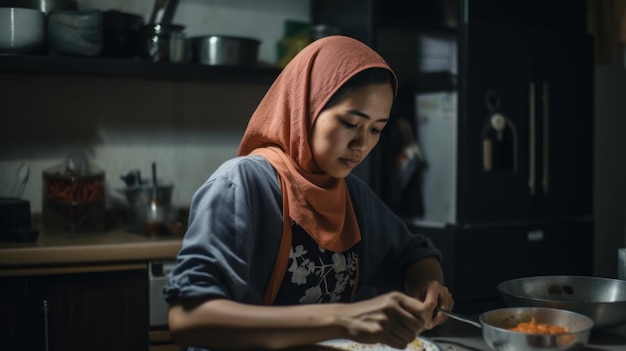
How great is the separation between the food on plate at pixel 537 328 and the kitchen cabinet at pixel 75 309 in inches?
58.7

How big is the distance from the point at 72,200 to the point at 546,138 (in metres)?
1.90

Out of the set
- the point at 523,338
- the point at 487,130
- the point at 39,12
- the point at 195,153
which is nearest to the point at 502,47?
the point at 487,130

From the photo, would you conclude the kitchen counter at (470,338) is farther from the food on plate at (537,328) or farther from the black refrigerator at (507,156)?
the black refrigerator at (507,156)

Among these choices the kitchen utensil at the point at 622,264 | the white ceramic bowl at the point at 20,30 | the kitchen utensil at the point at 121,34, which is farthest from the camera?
the kitchen utensil at the point at 121,34

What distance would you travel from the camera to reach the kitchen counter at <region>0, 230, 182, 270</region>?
2229 millimetres

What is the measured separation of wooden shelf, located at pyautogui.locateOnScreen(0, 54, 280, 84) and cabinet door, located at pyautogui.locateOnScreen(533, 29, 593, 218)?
1.13 meters

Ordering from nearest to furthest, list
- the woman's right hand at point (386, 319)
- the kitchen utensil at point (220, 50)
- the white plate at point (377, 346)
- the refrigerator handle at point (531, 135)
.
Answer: the woman's right hand at point (386, 319), the white plate at point (377, 346), the kitchen utensil at point (220, 50), the refrigerator handle at point (531, 135)

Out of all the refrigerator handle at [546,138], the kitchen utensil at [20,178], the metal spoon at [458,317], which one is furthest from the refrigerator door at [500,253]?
the kitchen utensil at [20,178]

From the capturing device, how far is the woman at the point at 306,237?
1111 millimetres

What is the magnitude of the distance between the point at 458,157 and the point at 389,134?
0.34 m

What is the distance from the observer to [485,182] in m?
2.83

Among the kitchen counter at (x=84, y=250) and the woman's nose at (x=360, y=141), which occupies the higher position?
the woman's nose at (x=360, y=141)

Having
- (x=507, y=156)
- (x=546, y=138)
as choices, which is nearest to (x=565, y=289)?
(x=507, y=156)

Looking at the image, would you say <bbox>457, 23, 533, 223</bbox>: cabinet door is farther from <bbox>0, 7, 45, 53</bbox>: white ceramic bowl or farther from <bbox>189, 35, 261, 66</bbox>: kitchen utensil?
<bbox>0, 7, 45, 53</bbox>: white ceramic bowl
